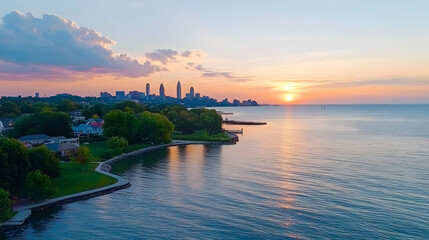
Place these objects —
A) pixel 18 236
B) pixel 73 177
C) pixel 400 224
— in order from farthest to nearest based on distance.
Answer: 1. pixel 73 177
2. pixel 400 224
3. pixel 18 236

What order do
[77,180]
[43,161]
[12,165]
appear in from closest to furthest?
[12,165]
[43,161]
[77,180]

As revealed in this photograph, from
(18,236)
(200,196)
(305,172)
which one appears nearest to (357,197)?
(305,172)

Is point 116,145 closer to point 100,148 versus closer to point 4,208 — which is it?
point 100,148

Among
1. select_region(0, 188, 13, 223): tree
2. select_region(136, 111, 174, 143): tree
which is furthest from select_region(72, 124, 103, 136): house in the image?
select_region(0, 188, 13, 223): tree

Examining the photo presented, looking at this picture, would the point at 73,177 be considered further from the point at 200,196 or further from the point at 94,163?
the point at 200,196

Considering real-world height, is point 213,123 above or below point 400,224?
above

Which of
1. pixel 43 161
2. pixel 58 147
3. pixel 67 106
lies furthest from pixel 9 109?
pixel 43 161
